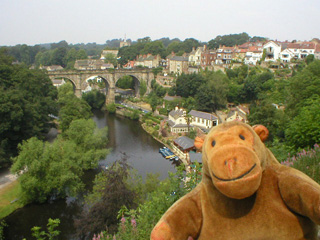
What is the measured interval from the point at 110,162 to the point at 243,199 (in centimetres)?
1997

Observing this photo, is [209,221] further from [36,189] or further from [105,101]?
[105,101]

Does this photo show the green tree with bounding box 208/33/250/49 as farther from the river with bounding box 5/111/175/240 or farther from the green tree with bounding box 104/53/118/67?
the river with bounding box 5/111/175/240

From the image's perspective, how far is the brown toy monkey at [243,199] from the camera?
256 centimetres

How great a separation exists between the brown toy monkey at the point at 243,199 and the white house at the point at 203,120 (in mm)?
25671

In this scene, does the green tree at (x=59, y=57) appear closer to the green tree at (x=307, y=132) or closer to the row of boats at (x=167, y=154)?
the row of boats at (x=167, y=154)

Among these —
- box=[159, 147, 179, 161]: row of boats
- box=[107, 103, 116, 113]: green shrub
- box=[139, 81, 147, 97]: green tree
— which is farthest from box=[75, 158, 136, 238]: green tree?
box=[139, 81, 147, 97]: green tree

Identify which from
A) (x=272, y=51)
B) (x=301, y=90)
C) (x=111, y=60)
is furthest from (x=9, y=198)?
(x=111, y=60)

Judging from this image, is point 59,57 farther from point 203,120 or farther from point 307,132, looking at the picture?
point 307,132

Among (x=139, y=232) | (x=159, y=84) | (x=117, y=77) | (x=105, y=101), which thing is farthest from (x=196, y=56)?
(x=139, y=232)

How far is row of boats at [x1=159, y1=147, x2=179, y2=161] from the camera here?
23609 mm

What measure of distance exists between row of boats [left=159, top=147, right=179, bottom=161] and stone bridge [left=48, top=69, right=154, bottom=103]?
19.7 m

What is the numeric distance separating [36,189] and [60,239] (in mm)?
3515

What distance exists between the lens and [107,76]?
143 ft

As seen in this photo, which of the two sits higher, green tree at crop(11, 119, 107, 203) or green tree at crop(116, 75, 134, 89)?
green tree at crop(11, 119, 107, 203)
